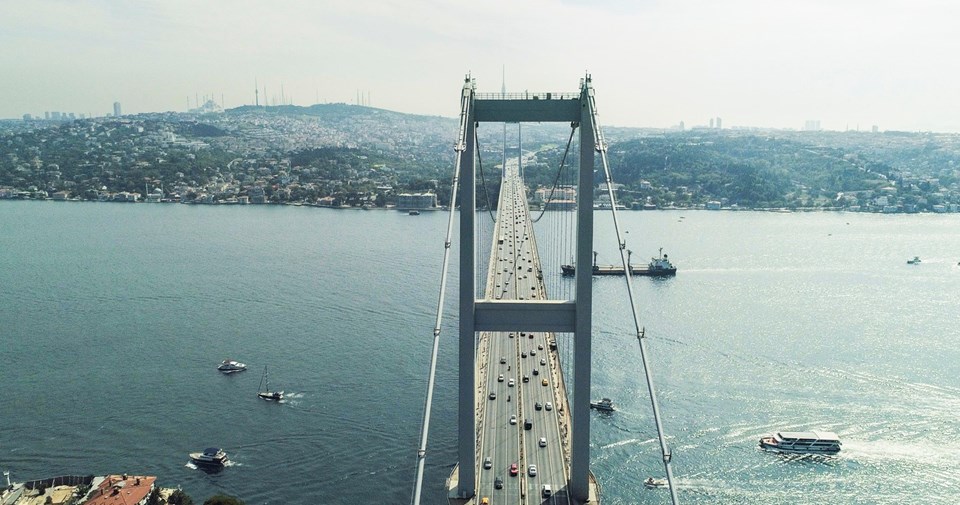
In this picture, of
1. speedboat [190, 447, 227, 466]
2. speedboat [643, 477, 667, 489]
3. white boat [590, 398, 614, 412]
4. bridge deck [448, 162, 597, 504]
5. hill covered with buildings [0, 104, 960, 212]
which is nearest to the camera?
bridge deck [448, 162, 597, 504]

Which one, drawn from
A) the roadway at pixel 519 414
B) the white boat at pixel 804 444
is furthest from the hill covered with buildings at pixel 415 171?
the white boat at pixel 804 444

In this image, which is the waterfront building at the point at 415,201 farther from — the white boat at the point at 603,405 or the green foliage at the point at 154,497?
the green foliage at the point at 154,497

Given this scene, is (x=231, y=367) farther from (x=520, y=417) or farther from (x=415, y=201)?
(x=415, y=201)

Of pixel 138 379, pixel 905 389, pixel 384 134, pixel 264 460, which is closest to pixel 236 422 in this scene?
pixel 264 460

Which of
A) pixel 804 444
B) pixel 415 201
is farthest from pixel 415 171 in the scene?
pixel 804 444

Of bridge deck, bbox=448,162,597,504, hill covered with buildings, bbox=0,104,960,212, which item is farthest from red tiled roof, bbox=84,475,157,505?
hill covered with buildings, bbox=0,104,960,212

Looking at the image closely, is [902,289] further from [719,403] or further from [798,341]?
[719,403]

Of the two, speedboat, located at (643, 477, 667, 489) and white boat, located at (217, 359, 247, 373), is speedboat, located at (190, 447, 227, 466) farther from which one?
speedboat, located at (643, 477, 667, 489)
